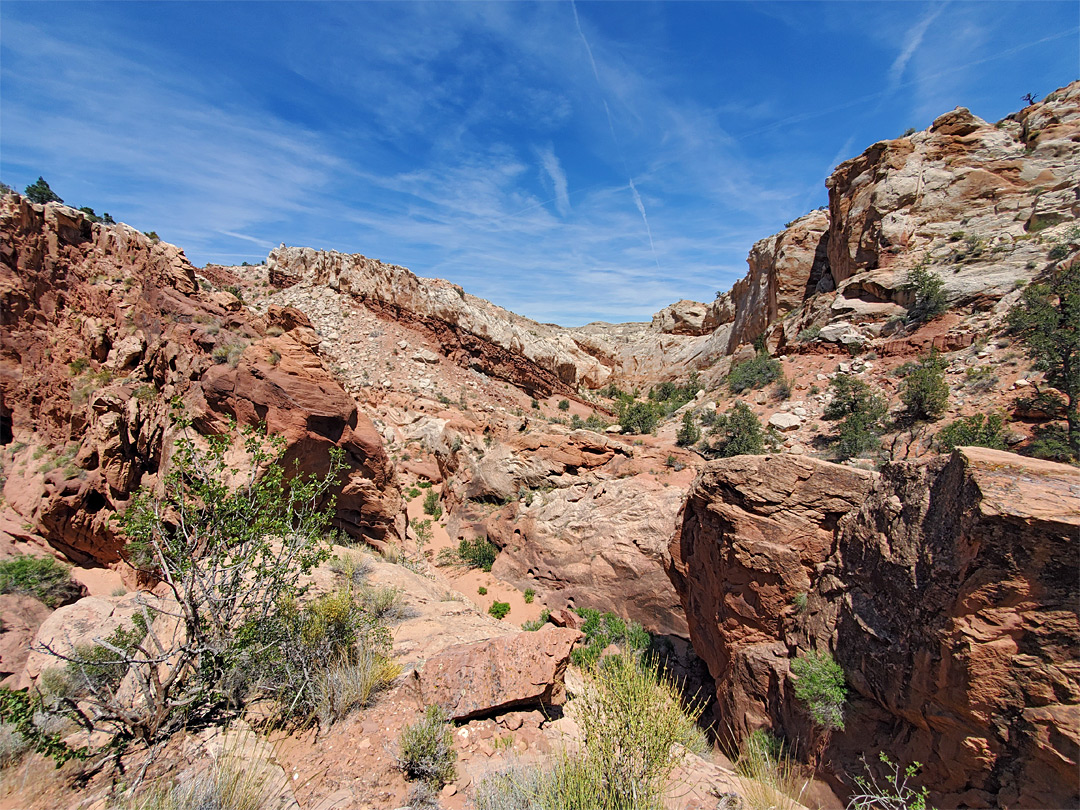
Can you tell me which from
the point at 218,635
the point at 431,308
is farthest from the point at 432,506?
the point at 431,308

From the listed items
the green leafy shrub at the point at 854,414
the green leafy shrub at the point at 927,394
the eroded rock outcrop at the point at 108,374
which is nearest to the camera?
the eroded rock outcrop at the point at 108,374

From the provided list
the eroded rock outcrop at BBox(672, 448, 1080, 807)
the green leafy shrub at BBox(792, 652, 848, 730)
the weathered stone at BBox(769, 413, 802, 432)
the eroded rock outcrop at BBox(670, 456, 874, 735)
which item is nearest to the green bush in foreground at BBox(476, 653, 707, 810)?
the green leafy shrub at BBox(792, 652, 848, 730)

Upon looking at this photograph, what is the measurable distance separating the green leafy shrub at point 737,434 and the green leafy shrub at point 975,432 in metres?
4.70

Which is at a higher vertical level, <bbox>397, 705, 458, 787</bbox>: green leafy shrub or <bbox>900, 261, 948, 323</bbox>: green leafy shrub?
<bbox>900, 261, 948, 323</bbox>: green leafy shrub

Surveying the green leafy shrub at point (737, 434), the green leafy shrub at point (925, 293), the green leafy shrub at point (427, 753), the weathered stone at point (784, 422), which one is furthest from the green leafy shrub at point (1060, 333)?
the green leafy shrub at point (427, 753)

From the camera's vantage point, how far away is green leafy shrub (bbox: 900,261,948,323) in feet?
51.8

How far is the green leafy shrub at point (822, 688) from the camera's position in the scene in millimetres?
4205

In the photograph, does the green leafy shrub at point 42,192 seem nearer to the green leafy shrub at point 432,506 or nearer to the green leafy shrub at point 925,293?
the green leafy shrub at point 432,506

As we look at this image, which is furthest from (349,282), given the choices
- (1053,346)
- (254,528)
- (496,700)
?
(1053,346)

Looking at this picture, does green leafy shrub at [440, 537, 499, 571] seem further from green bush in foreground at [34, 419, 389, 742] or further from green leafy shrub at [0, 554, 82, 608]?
green leafy shrub at [0, 554, 82, 608]

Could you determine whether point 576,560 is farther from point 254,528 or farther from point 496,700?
point 254,528

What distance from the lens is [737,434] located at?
616 inches

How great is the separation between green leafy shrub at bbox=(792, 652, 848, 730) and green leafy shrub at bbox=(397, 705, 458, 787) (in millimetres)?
3755

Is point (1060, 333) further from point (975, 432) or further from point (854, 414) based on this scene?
point (854, 414)
